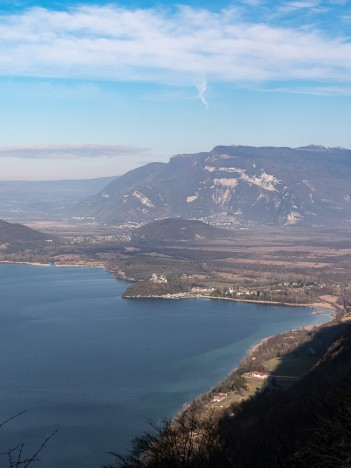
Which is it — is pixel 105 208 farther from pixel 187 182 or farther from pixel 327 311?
pixel 327 311

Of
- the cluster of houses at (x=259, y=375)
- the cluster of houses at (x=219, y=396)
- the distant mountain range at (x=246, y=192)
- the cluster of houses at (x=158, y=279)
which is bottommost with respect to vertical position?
the cluster of houses at (x=158, y=279)

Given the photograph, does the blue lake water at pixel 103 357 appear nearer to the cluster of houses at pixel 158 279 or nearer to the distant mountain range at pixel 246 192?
the cluster of houses at pixel 158 279

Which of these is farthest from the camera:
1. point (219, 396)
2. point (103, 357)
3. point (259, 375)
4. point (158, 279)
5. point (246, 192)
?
point (246, 192)

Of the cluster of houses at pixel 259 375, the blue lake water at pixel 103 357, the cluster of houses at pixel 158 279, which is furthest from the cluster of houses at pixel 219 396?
the cluster of houses at pixel 158 279

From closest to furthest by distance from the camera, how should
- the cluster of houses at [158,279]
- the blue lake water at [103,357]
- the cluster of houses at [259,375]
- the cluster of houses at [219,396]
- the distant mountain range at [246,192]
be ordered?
the blue lake water at [103,357] < the cluster of houses at [219,396] < the cluster of houses at [259,375] < the cluster of houses at [158,279] < the distant mountain range at [246,192]

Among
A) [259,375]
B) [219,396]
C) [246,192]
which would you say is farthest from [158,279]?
[246,192]

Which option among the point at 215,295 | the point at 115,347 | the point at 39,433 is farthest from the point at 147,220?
the point at 39,433

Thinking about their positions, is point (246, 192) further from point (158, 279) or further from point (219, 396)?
point (219, 396)
